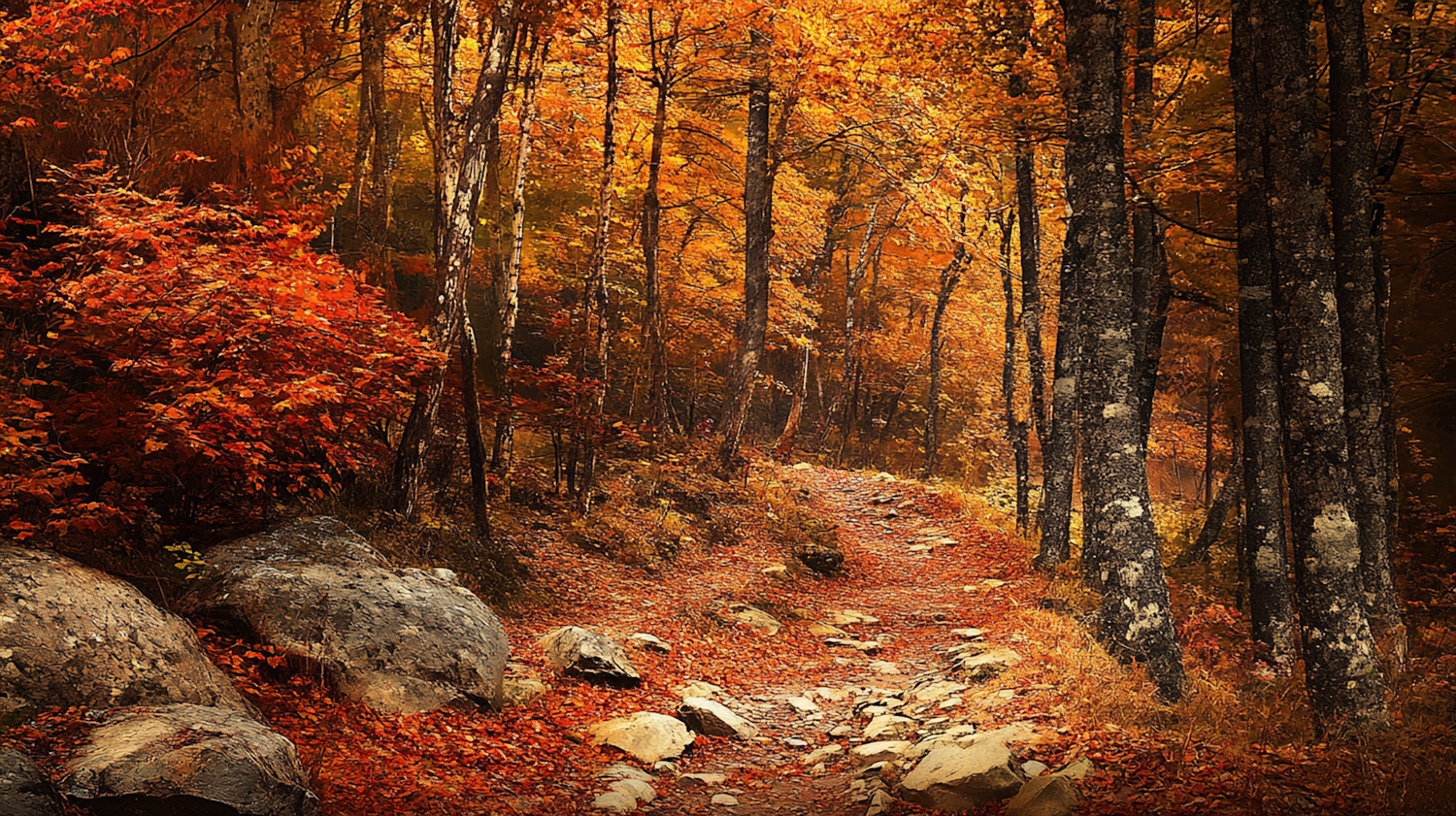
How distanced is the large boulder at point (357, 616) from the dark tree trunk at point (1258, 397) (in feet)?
25.5

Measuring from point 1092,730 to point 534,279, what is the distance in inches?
645

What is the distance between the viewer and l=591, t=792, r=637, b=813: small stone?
556 centimetres


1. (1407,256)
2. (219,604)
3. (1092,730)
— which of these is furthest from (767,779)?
(1407,256)

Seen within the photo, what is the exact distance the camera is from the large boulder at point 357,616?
606 cm

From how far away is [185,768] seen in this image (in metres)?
3.91

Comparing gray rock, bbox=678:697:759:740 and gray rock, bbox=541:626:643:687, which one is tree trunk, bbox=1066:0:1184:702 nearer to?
gray rock, bbox=678:697:759:740

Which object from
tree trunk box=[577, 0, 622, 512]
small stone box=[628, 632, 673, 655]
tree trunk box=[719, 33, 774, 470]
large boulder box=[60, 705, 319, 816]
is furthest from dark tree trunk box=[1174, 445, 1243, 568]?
large boulder box=[60, 705, 319, 816]

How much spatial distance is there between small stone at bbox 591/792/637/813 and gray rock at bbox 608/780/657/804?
0.04 metres

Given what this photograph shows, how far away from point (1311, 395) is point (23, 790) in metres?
7.35

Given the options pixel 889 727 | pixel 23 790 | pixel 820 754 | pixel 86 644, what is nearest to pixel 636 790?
pixel 820 754

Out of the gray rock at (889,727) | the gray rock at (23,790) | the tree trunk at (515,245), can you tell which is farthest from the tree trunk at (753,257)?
the gray rock at (23,790)

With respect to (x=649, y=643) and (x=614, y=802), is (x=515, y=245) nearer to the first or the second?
(x=649, y=643)

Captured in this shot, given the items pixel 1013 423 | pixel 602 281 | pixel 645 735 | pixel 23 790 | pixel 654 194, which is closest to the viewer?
pixel 23 790

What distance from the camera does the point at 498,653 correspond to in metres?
7.00
